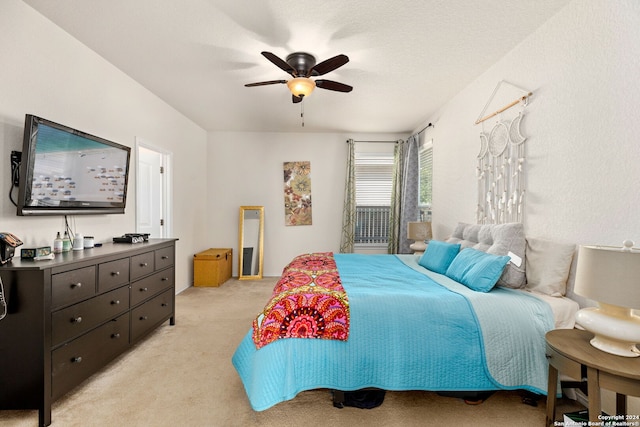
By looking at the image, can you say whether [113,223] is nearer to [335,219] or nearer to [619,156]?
[335,219]

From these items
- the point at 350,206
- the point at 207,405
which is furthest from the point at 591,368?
the point at 350,206

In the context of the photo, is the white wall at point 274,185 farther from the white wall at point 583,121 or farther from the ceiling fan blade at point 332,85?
the white wall at point 583,121

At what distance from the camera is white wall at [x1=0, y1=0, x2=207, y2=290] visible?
194cm

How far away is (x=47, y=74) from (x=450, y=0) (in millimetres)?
2858

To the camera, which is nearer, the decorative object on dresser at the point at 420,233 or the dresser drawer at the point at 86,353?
the dresser drawer at the point at 86,353

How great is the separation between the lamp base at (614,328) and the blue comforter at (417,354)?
38cm

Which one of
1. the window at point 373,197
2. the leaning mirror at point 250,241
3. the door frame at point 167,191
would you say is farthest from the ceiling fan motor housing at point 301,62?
the leaning mirror at point 250,241

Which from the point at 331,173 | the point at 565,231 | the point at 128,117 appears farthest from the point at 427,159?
the point at 128,117

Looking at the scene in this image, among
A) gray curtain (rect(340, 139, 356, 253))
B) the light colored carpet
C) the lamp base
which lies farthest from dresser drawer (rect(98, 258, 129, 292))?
gray curtain (rect(340, 139, 356, 253))

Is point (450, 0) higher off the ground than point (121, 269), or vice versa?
point (450, 0)

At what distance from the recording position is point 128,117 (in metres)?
3.16

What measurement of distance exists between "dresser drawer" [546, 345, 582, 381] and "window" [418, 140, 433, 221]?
312 cm

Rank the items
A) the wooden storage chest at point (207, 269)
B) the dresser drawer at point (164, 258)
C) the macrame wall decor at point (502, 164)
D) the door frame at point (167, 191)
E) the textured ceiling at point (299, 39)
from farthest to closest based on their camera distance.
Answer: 1. the wooden storage chest at point (207, 269)
2. the door frame at point (167, 191)
3. the dresser drawer at point (164, 258)
4. the macrame wall decor at point (502, 164)
5. the textured ceiling at point (299, 39)

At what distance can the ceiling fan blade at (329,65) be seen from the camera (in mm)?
2284
